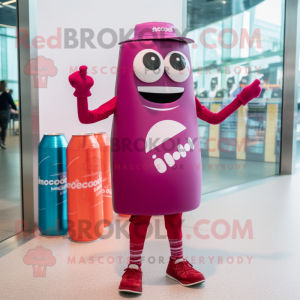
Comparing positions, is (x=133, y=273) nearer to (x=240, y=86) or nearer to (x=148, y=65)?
(x=148, y=65)

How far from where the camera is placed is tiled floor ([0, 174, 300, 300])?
162 cm

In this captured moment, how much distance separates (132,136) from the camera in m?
1.56

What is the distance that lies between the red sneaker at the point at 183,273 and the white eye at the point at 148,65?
0.88 m

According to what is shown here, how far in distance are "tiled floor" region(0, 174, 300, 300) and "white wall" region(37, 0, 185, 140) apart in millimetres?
789

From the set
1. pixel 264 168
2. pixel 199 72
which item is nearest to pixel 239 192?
pixel 264 168

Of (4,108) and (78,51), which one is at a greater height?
(78,51)

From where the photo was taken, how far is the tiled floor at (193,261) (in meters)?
1.62

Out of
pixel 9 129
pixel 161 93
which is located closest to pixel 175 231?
pixel 161 93

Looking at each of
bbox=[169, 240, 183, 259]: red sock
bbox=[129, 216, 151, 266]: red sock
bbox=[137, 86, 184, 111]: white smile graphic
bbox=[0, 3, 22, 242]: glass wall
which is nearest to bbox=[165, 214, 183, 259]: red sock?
bbox=[169, 240, 183, 259]: red sock

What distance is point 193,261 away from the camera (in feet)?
6.39

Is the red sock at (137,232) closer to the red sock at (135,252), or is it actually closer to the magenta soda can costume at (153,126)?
the red sock at (135,252)

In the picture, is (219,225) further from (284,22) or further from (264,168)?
(284,22)

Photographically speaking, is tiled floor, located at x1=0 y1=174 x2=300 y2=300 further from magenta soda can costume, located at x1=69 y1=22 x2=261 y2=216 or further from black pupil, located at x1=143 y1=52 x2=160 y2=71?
black pupil, located at x1=143 y1=52 x2=160 y2=71

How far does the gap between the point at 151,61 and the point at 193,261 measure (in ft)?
3.59
